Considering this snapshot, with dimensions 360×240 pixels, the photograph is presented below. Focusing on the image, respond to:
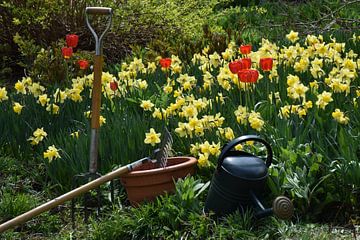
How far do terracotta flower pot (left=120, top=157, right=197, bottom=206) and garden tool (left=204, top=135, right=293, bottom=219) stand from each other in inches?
11.1

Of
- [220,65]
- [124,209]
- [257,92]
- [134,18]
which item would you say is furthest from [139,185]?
[134,18]

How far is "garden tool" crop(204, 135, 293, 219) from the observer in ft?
10.3

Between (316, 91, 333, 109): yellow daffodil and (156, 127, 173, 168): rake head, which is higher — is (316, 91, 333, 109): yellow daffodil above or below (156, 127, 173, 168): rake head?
above

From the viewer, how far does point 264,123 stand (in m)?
3.78

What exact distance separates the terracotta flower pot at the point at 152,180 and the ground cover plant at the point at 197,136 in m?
0.08

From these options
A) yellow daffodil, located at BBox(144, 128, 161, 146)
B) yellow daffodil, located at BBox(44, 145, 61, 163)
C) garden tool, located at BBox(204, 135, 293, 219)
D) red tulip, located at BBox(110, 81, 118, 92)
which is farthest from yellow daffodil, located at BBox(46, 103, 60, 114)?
garden tool, located at BBox(204, 135, 293, 219)

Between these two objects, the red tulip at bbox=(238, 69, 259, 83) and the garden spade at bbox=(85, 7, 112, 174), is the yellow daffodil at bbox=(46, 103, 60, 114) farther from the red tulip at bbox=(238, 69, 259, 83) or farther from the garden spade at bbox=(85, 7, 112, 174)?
the red tulip at bbox=(238, 69, 259, 83)

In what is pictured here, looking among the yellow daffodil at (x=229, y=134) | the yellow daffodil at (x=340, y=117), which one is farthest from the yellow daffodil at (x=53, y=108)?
the yellow daffodil at (x=340, y=117)

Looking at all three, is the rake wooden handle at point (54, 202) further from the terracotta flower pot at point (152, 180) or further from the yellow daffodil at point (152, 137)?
the yellow daffodil at point (152, 137)

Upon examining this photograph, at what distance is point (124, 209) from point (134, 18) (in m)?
3.90

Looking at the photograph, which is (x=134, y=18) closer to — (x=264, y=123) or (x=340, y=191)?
(x=264, y=123)

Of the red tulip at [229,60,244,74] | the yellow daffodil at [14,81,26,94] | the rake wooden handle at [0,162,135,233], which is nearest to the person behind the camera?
the rake wooden handle at [0,162,135,233]

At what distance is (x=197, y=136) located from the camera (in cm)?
379

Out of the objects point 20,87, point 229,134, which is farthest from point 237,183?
point 20,87
